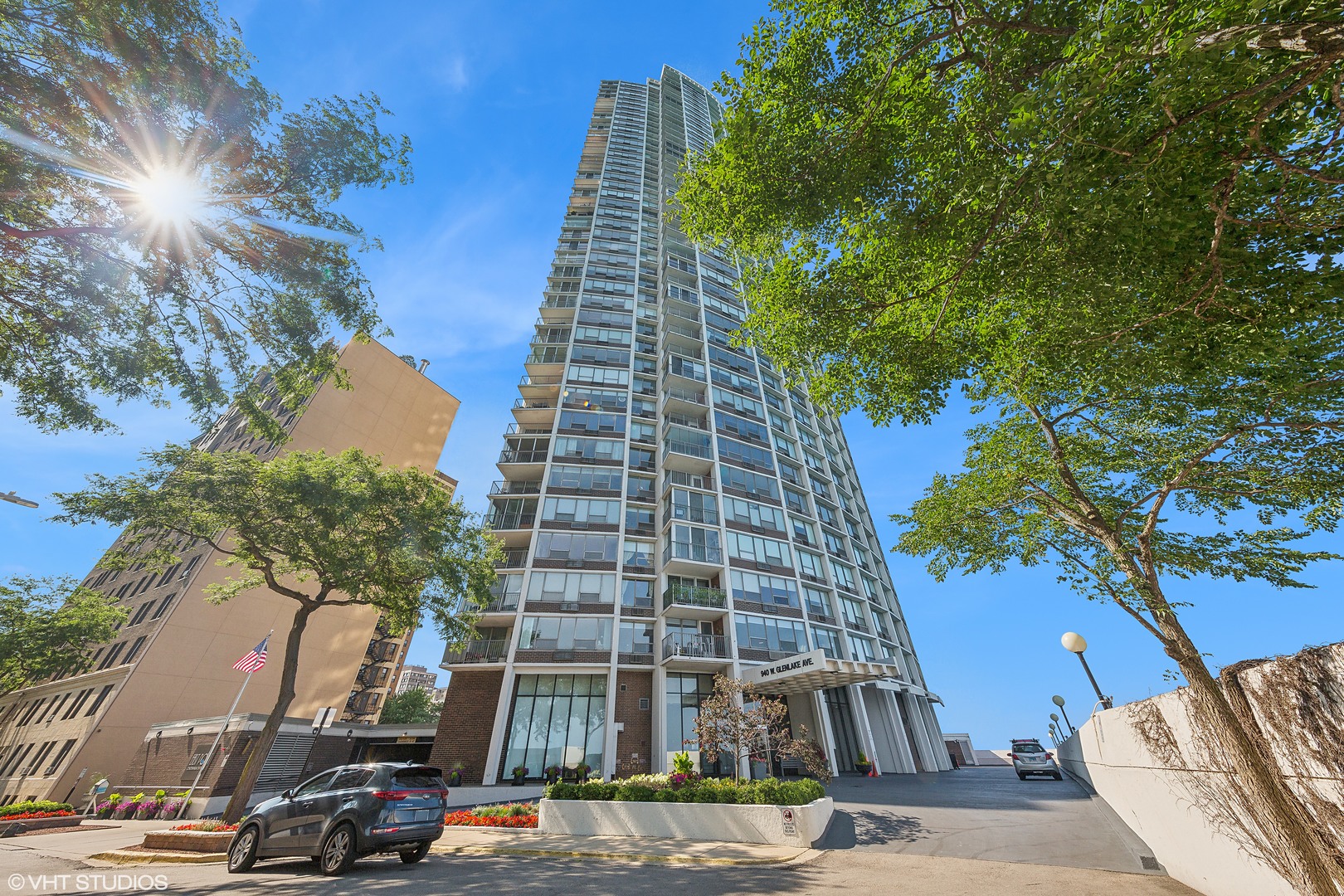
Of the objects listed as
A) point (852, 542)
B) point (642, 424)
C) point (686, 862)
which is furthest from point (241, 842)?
point (852, 542)

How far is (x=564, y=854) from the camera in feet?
A: 33.6

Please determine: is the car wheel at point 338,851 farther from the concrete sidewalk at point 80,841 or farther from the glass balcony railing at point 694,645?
the glass balcony railing at point 694,645

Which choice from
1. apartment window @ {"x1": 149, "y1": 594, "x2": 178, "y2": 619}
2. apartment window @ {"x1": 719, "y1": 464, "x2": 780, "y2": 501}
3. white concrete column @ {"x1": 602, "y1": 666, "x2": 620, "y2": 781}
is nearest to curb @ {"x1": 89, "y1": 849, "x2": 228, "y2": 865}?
white concrete column @ {"x1": 602, "y1": 666, "x2": 620, "y2": 781}

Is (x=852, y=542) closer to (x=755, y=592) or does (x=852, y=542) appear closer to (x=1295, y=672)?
(x=755, y=592)

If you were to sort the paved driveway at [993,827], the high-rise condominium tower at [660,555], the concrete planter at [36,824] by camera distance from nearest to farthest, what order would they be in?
the paved driveway at [993,827], the concrete planter at [36,824], the high-rise condominium tower at [660,555]

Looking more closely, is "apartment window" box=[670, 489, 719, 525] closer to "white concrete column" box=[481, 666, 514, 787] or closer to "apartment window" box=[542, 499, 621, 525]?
"apartment window" box=[542, 499, 621, 525]

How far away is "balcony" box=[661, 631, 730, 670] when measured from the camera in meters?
24.5

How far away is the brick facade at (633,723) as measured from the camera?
23.7m

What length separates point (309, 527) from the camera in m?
17.5

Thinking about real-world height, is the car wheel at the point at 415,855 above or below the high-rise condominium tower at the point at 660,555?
below

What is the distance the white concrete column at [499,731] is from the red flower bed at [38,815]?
16.4m

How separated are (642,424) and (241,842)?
1075 inches

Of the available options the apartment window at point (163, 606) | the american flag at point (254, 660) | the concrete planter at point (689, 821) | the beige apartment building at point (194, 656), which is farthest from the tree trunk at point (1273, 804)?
the apartment window at point (163, 606)

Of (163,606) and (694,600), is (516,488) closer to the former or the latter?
(694,600)
